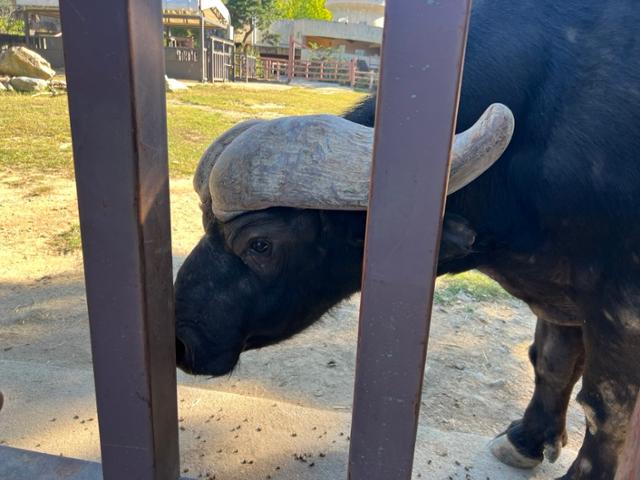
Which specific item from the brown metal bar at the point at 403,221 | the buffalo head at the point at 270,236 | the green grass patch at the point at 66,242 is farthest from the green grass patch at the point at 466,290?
the brown metal bar at the point at 403,221

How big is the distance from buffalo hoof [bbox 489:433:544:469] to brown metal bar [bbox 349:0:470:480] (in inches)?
75.0

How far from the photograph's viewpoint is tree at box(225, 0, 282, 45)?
5088 centimetres

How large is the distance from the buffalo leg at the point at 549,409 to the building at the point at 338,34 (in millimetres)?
51419

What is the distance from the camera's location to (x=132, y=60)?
112 centimetres

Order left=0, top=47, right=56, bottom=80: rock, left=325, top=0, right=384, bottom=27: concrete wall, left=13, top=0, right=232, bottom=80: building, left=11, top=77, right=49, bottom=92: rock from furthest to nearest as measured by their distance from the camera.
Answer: left=325, top=0, right=384, bottom=27: concrete wall → left=13, top=0, right=232, bottom=80: building → left=0, top=47, right=56, bottom=80: rock → left=11, top=77, right=49, bottom=92: rock

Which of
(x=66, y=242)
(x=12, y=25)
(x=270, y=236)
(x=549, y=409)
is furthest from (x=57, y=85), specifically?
(x=12, y=25)

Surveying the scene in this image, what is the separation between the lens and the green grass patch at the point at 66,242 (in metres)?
5.55

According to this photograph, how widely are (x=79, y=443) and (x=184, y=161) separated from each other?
6.73 meters

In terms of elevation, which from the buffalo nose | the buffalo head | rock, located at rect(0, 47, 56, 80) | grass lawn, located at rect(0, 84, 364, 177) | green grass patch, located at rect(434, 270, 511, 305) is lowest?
green grass patch, located at rect(434, 270, 511, 305)

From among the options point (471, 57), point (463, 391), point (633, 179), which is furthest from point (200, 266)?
point (463, 391)

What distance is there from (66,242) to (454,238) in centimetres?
480

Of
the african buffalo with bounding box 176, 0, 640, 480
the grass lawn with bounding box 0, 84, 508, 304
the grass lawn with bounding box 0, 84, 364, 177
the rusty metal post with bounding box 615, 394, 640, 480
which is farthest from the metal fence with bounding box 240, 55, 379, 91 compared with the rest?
the rusty metal post with bounding box 615, 394, 640, 480

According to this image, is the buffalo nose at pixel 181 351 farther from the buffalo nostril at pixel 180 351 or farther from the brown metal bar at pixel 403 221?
the brown metal bar at pixel 403 221

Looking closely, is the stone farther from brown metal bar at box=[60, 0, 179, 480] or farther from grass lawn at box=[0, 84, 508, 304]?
brown metal bar at box=[60, 0, 179, 480]
